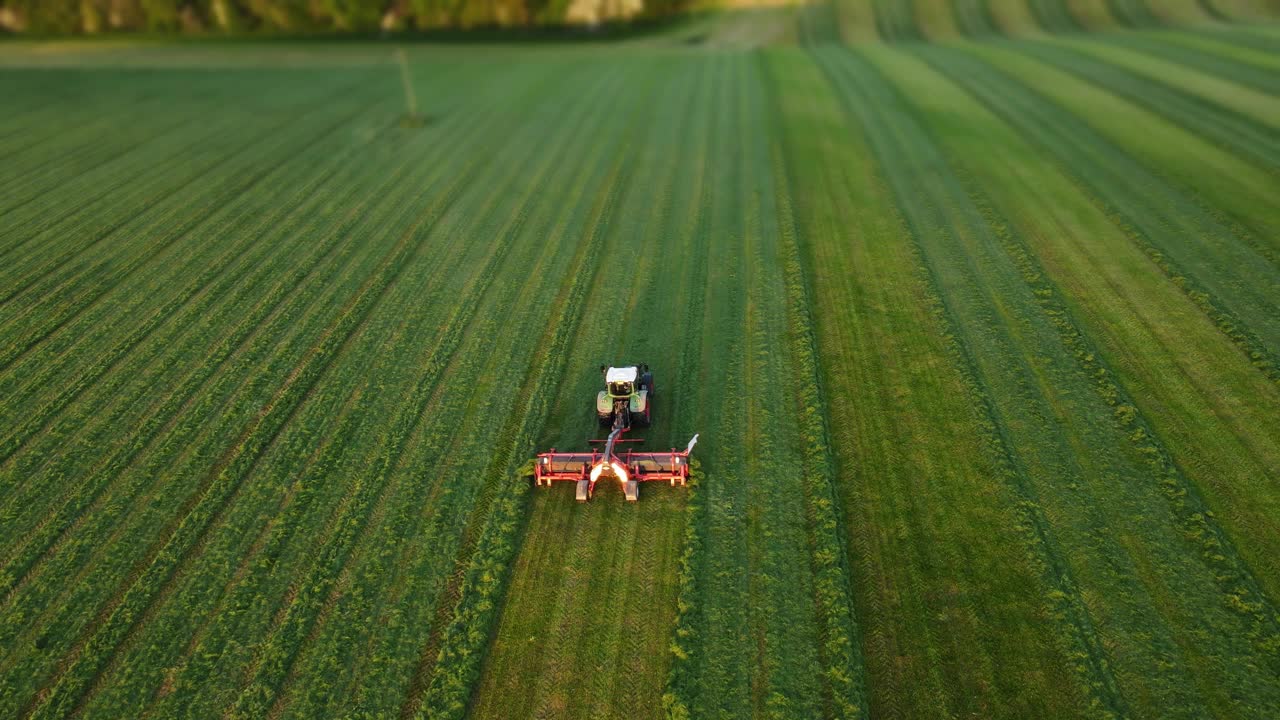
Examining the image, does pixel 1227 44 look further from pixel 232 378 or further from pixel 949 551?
pixel 232 378

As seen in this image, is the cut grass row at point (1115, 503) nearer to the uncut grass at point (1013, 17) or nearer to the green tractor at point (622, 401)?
the green tractor at point (622, 401)

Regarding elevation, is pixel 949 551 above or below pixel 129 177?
below

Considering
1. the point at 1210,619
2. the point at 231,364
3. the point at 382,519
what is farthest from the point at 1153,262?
the point at 231,364

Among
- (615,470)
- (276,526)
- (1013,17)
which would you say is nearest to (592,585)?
(615,470)

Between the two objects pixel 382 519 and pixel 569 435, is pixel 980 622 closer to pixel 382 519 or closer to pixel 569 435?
pixel 569 435

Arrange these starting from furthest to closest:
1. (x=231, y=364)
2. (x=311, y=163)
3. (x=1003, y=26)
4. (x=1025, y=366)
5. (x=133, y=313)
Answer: (x=1003, y=26) → (x=311, y=163) → (x=133, y=313) → (x=231, y=364) → (x=1025, y=366)

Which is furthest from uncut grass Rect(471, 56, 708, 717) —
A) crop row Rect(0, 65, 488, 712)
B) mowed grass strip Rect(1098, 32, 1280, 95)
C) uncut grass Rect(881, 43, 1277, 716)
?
mowed grass strip Rect(1098, 32, 1280, 95)

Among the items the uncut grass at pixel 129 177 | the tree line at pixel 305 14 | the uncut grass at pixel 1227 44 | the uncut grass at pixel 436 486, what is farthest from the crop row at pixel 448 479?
the tree line at pixel 305 14
